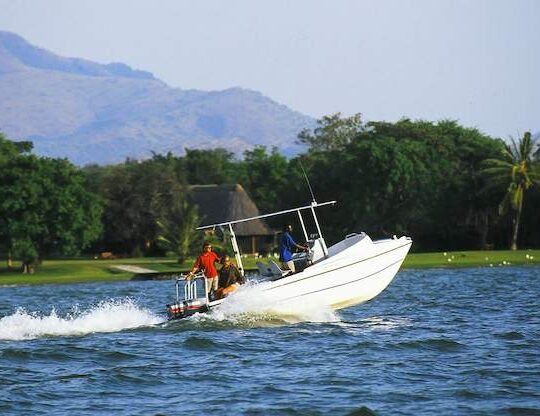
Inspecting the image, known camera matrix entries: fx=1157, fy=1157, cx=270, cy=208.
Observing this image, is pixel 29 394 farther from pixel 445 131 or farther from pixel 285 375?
pixel 445 131

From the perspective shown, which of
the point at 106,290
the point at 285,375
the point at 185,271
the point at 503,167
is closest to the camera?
the point at 285,375

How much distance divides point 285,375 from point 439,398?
364cm

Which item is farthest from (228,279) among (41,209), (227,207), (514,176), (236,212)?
(227,207)

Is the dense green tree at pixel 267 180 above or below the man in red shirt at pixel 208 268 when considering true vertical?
above

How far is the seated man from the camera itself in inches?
1160

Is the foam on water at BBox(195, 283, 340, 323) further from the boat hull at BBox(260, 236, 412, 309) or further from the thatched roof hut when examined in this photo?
the thatched roof hut

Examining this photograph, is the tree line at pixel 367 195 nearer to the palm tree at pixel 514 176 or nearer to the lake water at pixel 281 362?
the palm tree at pixel 514 176

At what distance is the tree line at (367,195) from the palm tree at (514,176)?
10 cm

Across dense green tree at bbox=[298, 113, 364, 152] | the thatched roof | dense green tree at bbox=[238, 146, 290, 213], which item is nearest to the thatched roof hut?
the thatched roof

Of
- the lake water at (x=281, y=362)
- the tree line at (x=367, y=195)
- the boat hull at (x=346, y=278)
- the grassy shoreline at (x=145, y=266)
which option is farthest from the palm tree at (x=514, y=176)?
the boat hull at (x=346, y=278)

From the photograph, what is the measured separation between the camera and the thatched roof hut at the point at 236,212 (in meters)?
95.3

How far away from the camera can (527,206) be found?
88.6 metres

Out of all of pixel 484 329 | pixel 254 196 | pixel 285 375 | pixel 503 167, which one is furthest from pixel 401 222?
pixel 285 375

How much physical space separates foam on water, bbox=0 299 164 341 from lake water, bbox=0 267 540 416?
0.12 feet
